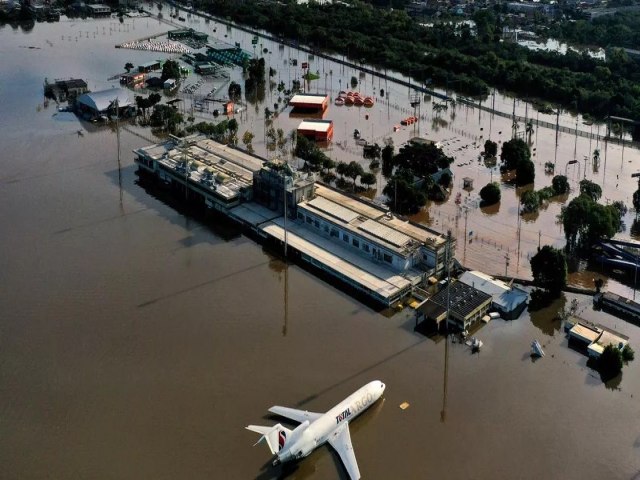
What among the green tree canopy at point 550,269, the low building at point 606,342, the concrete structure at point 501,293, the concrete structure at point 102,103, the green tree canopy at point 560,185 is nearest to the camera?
the low building at point 606,342

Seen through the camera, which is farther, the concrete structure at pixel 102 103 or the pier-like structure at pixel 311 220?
the concrete structure at pixel 102 103

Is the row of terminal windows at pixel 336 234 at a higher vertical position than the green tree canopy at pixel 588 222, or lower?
lower

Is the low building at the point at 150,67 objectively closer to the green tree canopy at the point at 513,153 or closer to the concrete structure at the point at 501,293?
the green tree canopy at the point at 513,153

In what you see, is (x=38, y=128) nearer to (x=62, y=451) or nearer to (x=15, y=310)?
(x=15, y=310)

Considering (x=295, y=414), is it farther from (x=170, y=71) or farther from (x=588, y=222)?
(x=170, y=71)

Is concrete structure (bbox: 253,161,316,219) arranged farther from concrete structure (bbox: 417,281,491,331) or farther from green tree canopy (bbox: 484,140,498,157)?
green tree canopy (bbox: 484,140,498,157)

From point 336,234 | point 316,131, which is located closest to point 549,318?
point 336,234

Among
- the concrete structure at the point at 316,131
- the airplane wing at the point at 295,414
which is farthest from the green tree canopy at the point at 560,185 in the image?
the airplane wing at the point at 295,414
